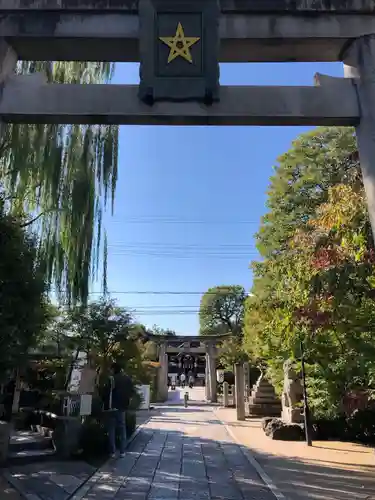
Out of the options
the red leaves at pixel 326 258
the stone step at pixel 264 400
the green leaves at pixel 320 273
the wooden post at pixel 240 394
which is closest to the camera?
the green leaves at pixel 320 273

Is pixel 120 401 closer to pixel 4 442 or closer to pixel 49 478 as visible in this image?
pixel 4 442

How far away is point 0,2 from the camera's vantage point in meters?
4.02

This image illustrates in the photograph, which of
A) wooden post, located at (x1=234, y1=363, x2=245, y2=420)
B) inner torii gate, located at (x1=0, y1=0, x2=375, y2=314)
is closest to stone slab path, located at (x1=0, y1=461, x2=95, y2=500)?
inner torii gate, located at (x1=0, y1=0, x2=375, y2=314)

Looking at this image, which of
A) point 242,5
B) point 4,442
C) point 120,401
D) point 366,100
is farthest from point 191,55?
point 120,401

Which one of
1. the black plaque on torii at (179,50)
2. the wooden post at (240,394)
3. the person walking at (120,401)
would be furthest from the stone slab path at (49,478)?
the wooden post at (240,394)

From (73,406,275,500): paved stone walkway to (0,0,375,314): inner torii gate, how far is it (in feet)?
12.6

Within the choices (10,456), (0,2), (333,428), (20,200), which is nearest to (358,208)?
(0,2)

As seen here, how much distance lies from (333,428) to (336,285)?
6.40m

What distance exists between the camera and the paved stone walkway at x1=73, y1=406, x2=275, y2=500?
5.10 metres

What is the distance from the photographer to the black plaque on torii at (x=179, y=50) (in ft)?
12.5

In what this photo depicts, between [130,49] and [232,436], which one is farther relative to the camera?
[232,436]

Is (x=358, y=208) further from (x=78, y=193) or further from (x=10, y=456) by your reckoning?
(x=10, y=456)

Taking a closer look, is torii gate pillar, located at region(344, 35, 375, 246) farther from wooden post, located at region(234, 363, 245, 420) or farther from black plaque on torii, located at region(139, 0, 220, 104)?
wooden post, located at region(234, 363, 245, 420)

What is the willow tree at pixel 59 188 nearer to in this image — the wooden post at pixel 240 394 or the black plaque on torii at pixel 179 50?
the black plaque on torii at pixel 179 50
